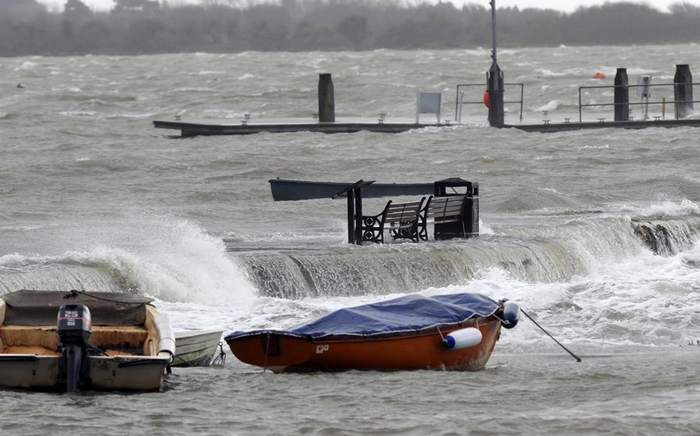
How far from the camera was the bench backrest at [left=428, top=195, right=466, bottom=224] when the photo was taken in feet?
71.4

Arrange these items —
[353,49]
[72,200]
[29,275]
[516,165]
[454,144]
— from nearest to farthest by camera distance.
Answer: [29,275] < [72,200] < [516,165] < [454,144] < [353,49]

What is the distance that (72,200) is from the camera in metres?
31.2

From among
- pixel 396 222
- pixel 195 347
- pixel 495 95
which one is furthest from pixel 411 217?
pixel 495 95

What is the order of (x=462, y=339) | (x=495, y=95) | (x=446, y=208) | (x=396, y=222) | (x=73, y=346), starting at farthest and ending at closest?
(x=495, y=95), (x=446, y=208), (x=396, y=222), (x=462, y=339), (x=73, y=346)

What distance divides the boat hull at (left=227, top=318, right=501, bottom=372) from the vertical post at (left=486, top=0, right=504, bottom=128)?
2615cm

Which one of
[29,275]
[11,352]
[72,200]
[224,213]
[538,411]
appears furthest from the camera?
[72,200]

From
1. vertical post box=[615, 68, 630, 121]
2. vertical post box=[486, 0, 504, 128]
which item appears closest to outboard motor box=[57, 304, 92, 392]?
vertical post box=[486, 0, 504, 128]

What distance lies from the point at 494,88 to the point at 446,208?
1830 cm

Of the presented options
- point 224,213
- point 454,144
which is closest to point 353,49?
point 454,144

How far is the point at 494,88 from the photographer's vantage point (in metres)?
39.7

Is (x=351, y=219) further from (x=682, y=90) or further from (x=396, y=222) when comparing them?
(x=682, y=90)

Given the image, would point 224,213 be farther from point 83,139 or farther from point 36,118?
point 36,118

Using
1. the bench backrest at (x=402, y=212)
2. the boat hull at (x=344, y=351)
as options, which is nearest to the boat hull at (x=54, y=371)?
the boat hull at (x=344, y=351)

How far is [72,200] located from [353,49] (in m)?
133
